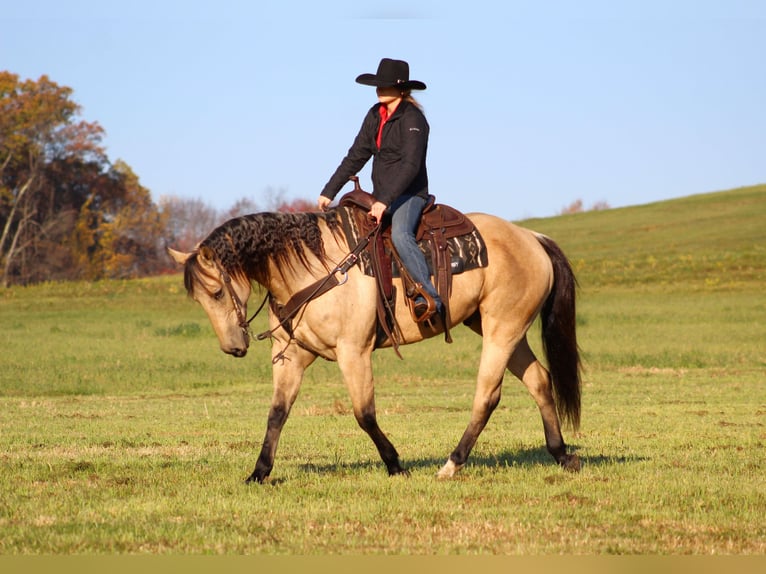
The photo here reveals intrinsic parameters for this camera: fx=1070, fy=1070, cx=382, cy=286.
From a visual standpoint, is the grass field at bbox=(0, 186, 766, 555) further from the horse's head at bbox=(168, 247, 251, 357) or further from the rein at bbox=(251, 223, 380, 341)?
the rein at bbox=(251, 223, 380, 341)

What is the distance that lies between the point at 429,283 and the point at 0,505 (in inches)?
138

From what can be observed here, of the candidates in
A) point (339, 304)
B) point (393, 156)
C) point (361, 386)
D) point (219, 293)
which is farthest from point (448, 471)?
point (393, 156)

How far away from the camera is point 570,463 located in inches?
348

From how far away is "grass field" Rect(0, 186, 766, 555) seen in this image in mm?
6254

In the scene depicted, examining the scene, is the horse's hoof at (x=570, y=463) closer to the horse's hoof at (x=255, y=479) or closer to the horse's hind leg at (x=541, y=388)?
the horse's hind leg at (x=541, y=388)

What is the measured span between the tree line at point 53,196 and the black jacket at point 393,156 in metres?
51.1

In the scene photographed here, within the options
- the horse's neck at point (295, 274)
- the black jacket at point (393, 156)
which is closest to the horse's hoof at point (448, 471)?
the horse's neck at point (295, 274)

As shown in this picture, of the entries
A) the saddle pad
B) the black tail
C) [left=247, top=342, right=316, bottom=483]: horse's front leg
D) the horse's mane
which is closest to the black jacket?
the saddle pad

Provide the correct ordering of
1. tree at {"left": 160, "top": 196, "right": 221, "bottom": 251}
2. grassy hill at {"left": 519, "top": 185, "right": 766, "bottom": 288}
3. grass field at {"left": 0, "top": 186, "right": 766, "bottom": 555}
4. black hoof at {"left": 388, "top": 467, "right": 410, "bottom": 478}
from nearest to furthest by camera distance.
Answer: grass field at {"left": 0, "top": 186, "right": 766, "bottom": 555}, black hoof at {"left": 388, "top": 467, "right": 410, "bottom": 478}, grassy hill at {"left": 519, "top": 185, "right": 766, "bottom": 288}, tree at {"left": 160, "top": 196, "right": 221, "bottom": 251}

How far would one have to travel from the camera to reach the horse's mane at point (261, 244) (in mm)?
7945

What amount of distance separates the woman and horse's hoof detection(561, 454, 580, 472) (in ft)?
5.69

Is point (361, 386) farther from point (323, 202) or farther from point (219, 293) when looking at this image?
point (323, 202)

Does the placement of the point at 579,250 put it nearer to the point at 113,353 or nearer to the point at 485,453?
the point at 113,353

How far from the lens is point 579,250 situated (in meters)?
57.5
